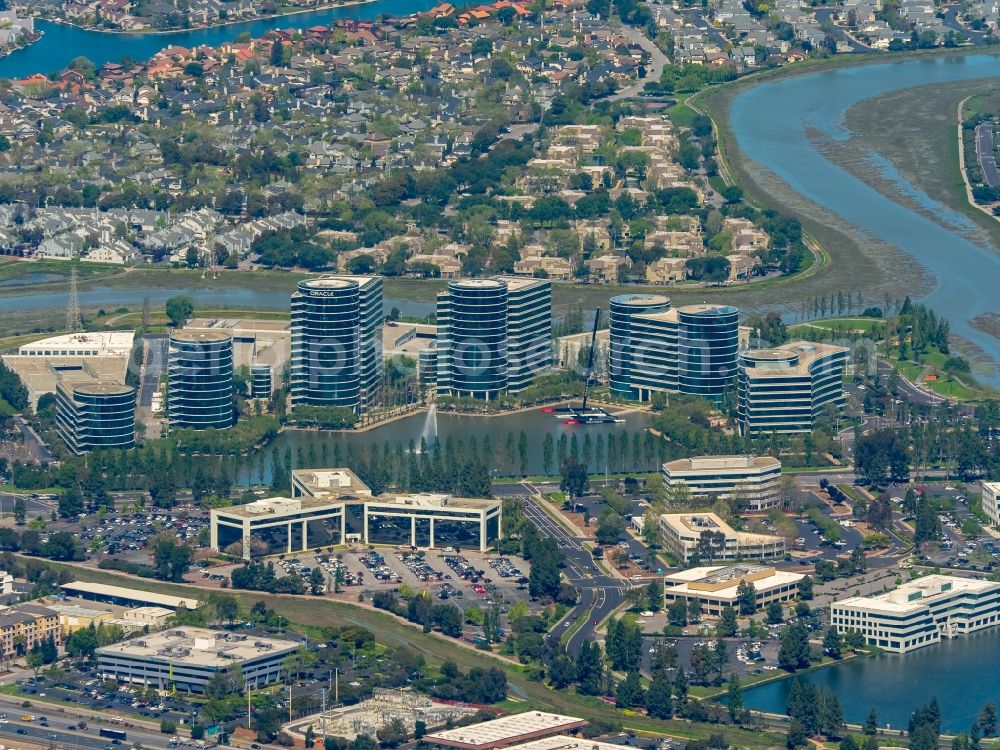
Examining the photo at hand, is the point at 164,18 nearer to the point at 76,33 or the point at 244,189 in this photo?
the point at 76,33

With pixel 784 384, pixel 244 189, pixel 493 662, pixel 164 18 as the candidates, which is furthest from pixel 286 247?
pixel 164 18

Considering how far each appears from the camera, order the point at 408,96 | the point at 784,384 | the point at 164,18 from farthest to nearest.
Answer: the point at 164,18 → the point at 408,96 → the point at 784,384

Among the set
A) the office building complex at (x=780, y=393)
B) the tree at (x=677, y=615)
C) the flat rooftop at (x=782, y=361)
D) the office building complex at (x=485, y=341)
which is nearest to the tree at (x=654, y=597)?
the tree at (x=677, y=615)

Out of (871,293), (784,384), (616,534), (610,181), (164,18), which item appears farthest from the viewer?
(164,18)

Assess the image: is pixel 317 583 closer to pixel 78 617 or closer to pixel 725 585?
pixel 78 617

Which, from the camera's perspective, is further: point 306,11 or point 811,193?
point 306,11

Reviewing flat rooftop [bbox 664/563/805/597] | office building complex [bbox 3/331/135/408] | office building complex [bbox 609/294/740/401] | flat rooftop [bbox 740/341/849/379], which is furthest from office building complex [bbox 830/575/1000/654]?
office building complex [bbox 3/331/135/408]

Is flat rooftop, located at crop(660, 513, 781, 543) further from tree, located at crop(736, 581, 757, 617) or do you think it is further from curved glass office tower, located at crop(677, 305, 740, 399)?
curved glass office tower, located at crop(677, 305, 740, 399)

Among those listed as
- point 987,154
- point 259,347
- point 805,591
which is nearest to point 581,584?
point 805,591

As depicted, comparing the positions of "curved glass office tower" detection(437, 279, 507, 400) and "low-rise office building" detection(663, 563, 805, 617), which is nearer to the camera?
"low-rise office building" detection(663, 563, 805, 617)
